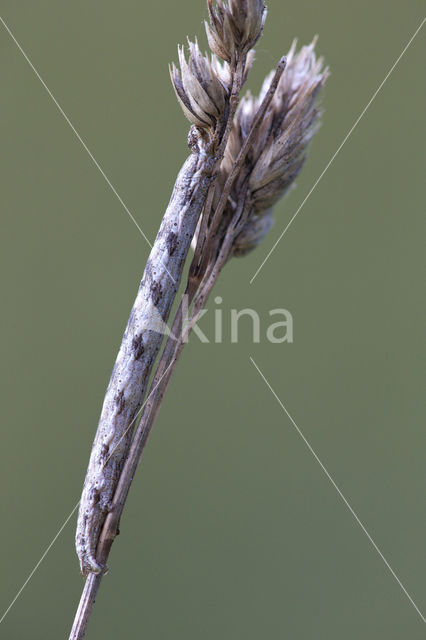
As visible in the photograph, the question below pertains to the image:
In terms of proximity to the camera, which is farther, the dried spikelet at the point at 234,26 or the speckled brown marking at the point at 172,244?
the speckled brown marking at the point at 172,244

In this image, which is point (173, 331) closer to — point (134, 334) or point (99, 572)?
point (134, 334)

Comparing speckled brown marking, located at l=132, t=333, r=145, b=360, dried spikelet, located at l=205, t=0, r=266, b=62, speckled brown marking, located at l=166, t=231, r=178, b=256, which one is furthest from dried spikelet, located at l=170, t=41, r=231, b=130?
speckled brown marking, located at l=132, t=333, r=145, b=360

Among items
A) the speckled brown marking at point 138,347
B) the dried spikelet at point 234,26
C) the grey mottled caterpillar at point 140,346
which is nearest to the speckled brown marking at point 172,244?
the grey mottled caterpillar at point 140,346

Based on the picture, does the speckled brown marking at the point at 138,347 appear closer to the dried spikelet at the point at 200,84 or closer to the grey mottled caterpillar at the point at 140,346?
the grey mottled caterpillar at the point at 140,346

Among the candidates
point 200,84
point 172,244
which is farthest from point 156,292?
point 200,84

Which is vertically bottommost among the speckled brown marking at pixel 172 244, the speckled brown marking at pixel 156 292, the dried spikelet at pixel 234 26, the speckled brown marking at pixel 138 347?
the speckled brown marking at pixel 138 347

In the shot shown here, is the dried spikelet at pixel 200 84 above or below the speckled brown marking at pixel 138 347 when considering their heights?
above

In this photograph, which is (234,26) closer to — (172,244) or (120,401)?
(172,244)
